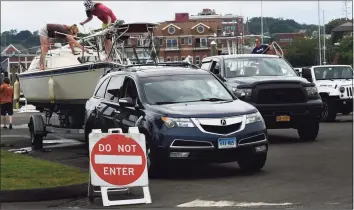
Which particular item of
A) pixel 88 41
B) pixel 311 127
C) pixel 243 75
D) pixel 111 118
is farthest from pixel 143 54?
pixel 111 118

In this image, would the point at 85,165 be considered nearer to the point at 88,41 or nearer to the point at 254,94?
the point at 254,94

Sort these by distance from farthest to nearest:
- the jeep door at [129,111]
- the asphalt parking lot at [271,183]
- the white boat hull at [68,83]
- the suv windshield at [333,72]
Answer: the suv windshield at [333,72]
the white boat hull at [68,83]
the jeep door at [129,111]
the asphalt parking lot at [271,183]

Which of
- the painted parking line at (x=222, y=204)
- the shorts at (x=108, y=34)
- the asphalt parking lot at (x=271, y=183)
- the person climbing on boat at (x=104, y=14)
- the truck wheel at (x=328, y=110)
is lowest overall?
the truck wheel at (x=328, y=110)

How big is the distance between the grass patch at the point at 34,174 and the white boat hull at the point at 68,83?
3.04m

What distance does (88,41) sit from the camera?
17.8 meters

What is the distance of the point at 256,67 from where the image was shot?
1681cm

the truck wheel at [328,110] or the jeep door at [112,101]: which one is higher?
the jeep door at [112,101]

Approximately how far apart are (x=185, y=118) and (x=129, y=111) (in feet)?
4.58

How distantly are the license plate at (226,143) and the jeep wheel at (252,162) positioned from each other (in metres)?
0.36

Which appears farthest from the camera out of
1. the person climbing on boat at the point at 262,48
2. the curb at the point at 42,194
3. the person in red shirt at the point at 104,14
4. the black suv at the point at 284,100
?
the person climbing on boat at the point at 262,48

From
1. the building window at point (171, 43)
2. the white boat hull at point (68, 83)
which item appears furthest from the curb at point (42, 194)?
the building window at point (171, 43)

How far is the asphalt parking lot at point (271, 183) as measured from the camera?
8.76 m

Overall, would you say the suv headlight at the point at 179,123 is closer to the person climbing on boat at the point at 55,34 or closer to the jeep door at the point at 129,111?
the jeep door at the point at 129,111

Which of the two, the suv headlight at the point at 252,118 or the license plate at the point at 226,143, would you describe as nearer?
the license plate at the point at 226,143
